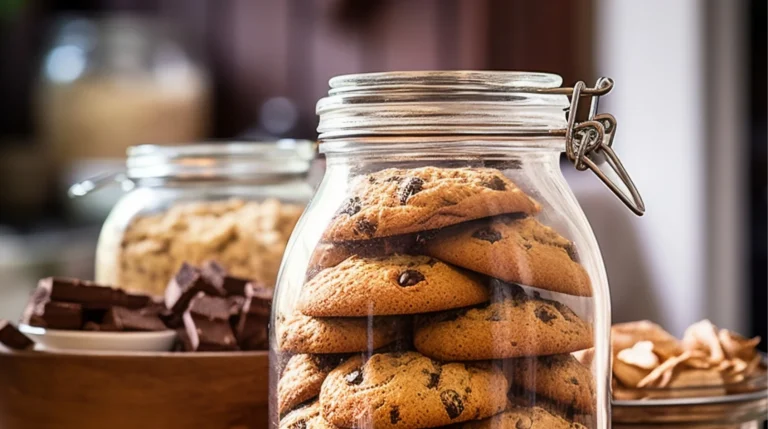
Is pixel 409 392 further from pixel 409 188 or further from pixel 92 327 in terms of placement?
pixel 92 327

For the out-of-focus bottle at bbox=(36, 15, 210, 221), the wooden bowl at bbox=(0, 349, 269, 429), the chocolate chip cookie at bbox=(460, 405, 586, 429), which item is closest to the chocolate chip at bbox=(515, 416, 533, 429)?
the chocolate chip cookie at bbox=(460, 405, 586, 429)

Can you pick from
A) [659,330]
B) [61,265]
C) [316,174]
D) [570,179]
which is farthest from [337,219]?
[61,265]

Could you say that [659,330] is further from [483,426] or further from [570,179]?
[570,179]

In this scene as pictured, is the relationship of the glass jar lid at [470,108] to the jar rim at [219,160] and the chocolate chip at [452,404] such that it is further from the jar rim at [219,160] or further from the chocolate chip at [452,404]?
the jar rim at [219,160]

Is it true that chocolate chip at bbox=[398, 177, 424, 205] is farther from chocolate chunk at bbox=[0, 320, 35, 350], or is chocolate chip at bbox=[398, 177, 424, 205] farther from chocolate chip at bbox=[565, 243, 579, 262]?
chocolate chunk at bbox=[0, 320, 35, 350]

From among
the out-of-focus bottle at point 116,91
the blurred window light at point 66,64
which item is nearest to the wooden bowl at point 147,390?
the out-of-focus bottle at point 116,91
